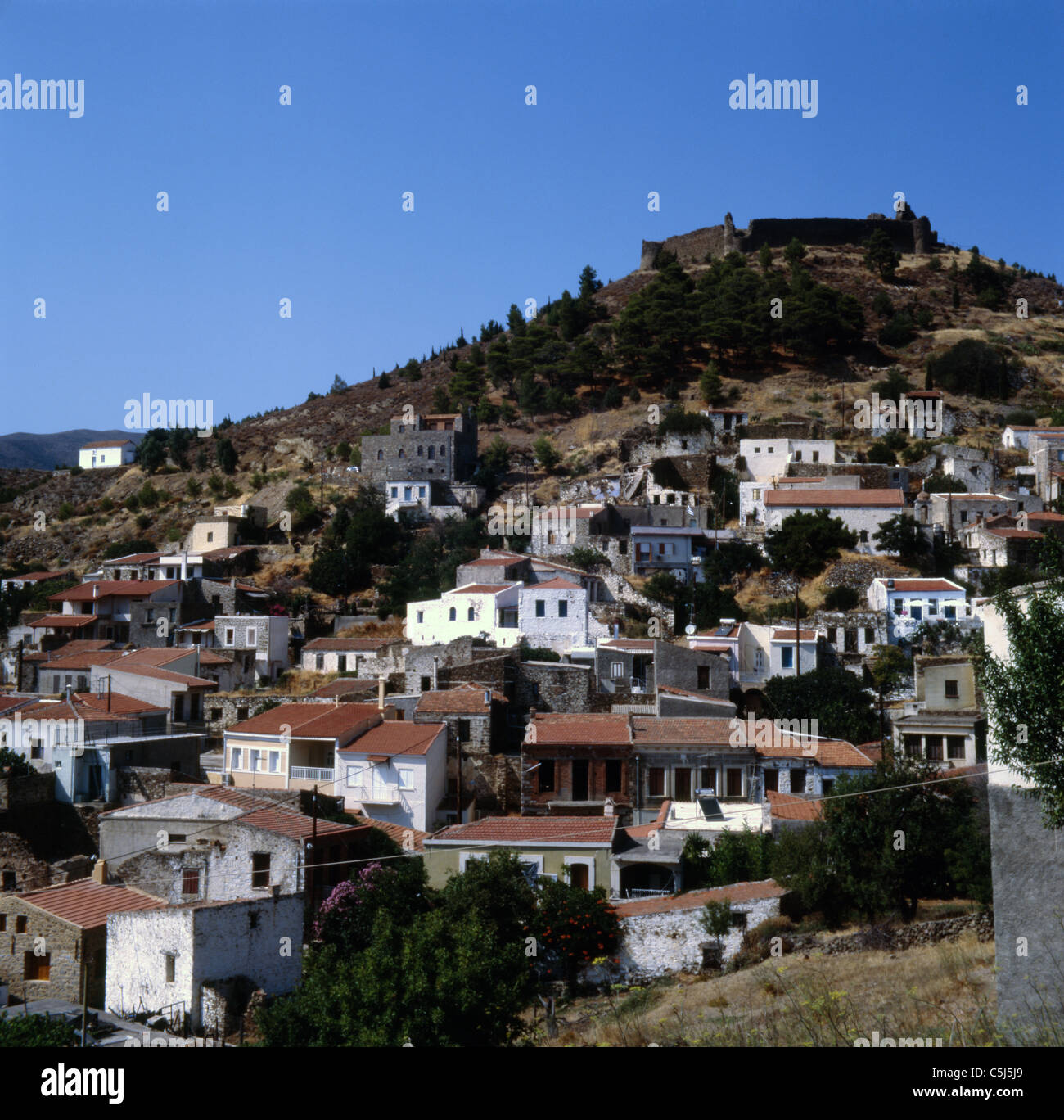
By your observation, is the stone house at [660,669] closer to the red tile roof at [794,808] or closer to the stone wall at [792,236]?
the red tile roof at [794,808]

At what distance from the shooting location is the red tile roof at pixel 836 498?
1869 inches

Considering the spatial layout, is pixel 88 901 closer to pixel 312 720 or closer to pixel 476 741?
pixel 312 720

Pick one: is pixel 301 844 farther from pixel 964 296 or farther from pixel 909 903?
pixel 964 296

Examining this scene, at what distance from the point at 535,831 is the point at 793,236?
84.3 metres

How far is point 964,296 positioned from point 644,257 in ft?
93.0

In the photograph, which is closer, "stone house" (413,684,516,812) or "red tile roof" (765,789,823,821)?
"red tile roof" (765,789,823,821)

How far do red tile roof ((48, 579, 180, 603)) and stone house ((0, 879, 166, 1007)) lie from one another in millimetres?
28986

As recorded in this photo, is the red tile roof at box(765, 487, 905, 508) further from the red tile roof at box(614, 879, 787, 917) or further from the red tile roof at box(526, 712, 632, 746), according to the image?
the red tile roof at box(614, 879, 787, 917)

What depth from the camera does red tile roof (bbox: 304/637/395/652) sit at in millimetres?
40594

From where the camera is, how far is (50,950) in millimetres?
19109

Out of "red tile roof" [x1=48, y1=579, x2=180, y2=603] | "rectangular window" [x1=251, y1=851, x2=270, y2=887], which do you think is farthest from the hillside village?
"red tile roof" [x1=48, y1=579, x2=180, y2=603]

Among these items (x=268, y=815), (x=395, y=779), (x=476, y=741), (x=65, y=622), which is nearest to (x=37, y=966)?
(x=268, y=815)

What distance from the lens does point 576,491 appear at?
187ft
